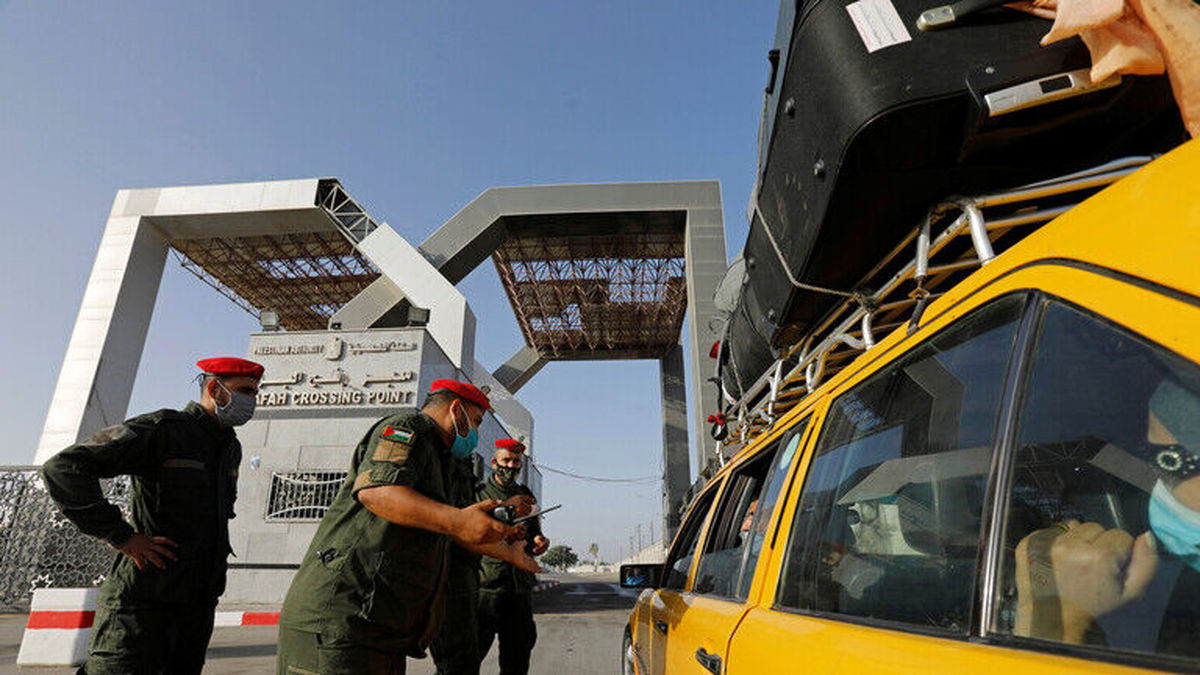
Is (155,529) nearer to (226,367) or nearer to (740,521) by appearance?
(226,367)

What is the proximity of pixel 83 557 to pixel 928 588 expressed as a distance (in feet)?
51.5

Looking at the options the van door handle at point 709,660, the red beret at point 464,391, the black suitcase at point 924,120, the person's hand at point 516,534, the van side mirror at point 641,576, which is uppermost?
the black suitcase at point 924,120

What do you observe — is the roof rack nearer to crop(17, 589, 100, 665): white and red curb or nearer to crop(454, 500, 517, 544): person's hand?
crop(454, 500, 517, 544): person's hand

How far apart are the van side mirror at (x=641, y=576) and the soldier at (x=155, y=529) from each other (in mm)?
1881

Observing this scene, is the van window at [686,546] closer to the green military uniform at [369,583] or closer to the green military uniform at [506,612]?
the green military uniform at [369,583]

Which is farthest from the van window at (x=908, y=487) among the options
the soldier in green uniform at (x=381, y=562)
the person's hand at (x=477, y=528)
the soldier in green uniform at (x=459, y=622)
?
the soldier in green uniform at (x=459, y=622)

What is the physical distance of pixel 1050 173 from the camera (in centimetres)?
182

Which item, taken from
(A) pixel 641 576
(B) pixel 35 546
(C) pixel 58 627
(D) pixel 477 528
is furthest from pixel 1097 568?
(B) pixel 35 546

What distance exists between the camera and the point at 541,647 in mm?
7277

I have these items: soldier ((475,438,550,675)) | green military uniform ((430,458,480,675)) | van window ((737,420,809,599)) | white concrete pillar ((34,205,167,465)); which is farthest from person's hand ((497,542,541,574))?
white concrete pillar ((34,205,167,465))

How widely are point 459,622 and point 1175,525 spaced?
11.3 ft

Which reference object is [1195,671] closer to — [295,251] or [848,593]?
[848,593]

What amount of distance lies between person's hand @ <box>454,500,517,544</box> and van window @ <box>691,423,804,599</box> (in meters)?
0.70

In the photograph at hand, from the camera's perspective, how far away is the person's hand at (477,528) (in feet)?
6.61
